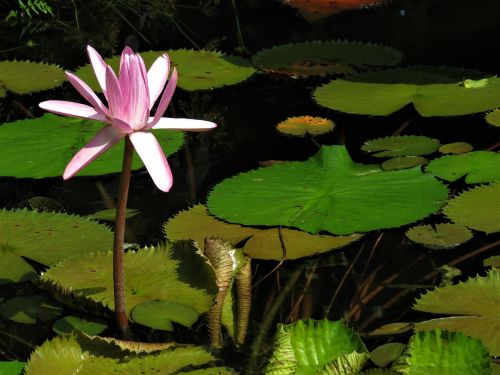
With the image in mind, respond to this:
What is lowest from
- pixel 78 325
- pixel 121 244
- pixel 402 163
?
pixel 78 325

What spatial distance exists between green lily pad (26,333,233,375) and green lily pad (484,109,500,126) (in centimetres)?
137

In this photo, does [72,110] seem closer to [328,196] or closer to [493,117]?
[328,196]

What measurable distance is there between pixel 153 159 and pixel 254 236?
708 mm

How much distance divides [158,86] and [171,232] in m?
Result: 0.62

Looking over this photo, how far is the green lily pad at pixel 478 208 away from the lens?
6.57 feet

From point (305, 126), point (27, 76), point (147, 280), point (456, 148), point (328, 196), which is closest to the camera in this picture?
point (147, 280)

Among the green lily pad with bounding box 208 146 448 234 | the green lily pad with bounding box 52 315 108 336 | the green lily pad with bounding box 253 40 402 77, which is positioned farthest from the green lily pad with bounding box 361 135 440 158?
the green lily pad with bounding box 52 315 108 336

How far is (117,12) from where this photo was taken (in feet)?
12.8

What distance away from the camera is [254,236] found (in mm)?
2020

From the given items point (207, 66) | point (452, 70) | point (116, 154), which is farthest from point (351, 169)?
point (207, 66)

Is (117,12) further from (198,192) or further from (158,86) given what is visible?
(158,86)

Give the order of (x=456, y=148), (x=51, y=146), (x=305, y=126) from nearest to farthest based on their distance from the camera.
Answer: (x=456, y=148) < (x=51, y=146) < (x=305, y=126)

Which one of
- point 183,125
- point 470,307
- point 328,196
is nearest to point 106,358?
point 183,125

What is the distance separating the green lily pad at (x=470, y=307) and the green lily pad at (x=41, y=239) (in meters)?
0.75
